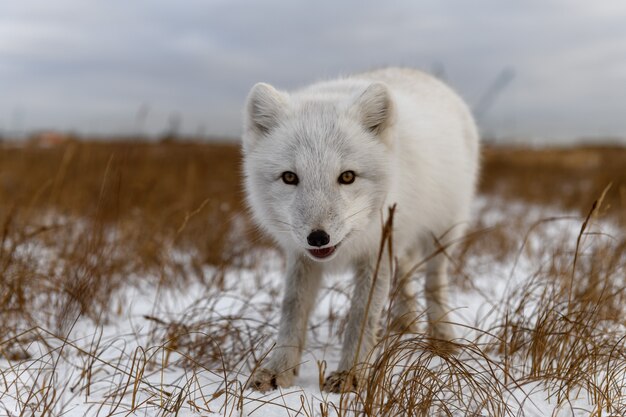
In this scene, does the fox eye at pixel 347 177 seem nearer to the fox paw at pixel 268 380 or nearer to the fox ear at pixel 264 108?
the fox ear at pixel 264 108

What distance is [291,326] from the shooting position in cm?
255

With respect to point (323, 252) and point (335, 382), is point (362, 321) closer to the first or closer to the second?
point (335, 382)

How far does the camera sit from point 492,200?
9.47m

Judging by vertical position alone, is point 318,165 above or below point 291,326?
above

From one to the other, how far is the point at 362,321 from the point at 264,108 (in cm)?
106

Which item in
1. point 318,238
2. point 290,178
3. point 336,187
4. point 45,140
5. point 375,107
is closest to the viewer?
point 318,238

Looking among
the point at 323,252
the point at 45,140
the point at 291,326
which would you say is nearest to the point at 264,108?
the point at 323,252

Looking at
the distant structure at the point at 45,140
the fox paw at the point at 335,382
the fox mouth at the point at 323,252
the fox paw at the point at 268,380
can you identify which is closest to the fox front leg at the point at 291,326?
the fox paw at the point at 268,380

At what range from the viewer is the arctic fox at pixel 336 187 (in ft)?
7.24

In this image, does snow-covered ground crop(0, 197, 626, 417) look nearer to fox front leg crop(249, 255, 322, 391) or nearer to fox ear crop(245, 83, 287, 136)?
fox front leg crop(249, 255, 322, 391)

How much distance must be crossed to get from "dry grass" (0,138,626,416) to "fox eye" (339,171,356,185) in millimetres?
655

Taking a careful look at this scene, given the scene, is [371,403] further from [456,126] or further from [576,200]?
[576,200]

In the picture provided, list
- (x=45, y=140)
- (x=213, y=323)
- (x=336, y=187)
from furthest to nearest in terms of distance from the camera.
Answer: (x=45, y=140) → (x=213, y=323) → (x=336, y=187)

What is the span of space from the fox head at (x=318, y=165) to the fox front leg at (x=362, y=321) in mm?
171
